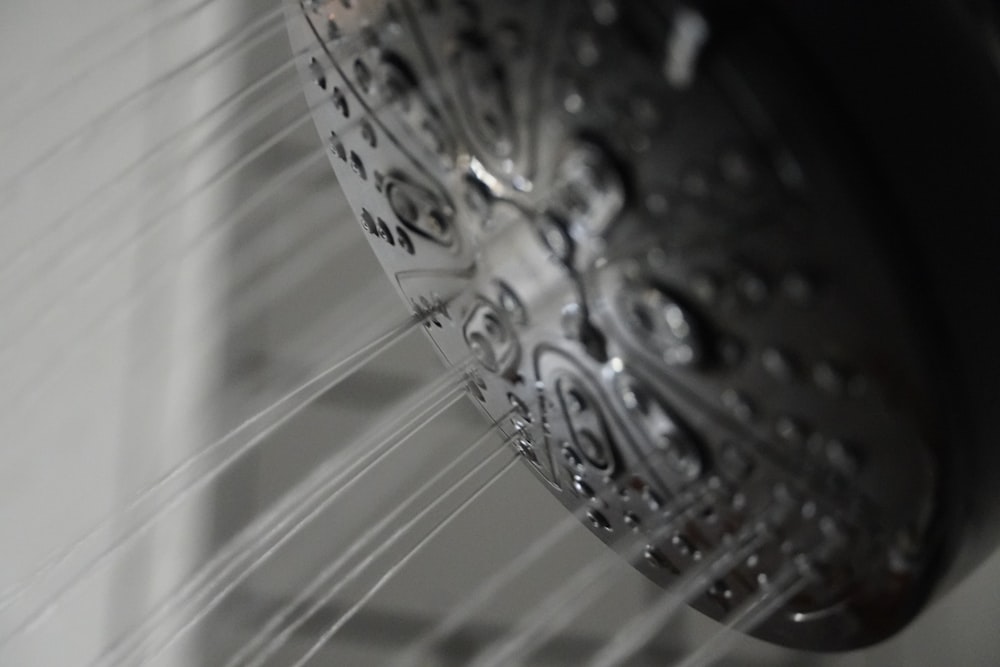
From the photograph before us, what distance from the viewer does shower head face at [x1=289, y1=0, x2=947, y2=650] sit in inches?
8.0

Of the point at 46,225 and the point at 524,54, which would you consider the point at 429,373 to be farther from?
the point at 524,54

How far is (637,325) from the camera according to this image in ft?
0.77

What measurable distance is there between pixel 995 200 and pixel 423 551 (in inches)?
14.7

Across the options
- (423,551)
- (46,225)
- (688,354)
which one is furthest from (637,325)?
(46,225)

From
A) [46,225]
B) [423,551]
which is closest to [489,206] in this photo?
[423,551]

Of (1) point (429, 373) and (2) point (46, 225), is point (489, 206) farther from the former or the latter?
(2) point (46, 225)

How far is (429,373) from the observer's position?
0.57 meters

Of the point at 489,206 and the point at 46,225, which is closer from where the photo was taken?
the point at 489,206

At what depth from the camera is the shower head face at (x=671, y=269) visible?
0.67 ft

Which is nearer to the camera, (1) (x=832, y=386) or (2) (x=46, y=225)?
(1) (x=832, y=386)

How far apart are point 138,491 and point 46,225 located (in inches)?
6.6

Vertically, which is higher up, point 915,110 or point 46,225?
point 46,225

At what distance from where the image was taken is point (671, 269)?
222 mm

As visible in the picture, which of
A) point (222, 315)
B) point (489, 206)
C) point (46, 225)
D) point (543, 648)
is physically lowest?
point (543, 648)
